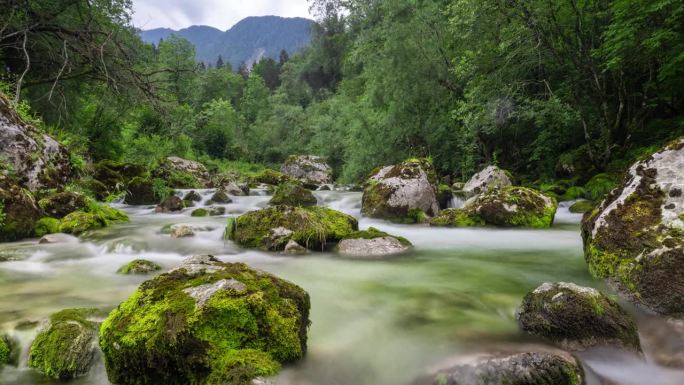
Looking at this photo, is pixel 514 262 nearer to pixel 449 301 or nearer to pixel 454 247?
pixel 454 247

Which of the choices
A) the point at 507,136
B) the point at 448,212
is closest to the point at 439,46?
the point at 507,136

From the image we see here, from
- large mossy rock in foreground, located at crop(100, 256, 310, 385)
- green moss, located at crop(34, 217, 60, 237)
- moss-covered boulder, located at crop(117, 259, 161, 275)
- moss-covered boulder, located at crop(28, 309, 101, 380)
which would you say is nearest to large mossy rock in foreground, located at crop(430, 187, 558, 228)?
moss-covered boulder, located at crop(117, 259, 161, 275)

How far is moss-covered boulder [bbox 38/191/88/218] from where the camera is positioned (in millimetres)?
8008

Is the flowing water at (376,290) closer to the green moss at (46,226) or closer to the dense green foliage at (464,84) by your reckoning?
the green moss at (46,226)

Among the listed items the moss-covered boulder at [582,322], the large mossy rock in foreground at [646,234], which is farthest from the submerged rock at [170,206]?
the moss-covered boulder at [582,322]

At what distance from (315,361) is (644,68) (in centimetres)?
1595

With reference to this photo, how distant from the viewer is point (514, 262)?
237 inches

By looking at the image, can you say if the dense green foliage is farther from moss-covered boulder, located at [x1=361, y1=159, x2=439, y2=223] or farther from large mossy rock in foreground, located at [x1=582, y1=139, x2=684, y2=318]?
large mossy rock in foreground, located at [x1=582, y1=139, x2=684, y2=318]

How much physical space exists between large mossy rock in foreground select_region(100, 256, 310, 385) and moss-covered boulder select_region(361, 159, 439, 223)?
780cm

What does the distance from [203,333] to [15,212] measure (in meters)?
6.57

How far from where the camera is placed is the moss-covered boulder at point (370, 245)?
6.47 m

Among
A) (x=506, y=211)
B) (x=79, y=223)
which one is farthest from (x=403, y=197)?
(x=79, y=223)

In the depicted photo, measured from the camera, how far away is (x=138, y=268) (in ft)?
17.0

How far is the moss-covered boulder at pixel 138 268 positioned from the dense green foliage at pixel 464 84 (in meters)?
4.30
